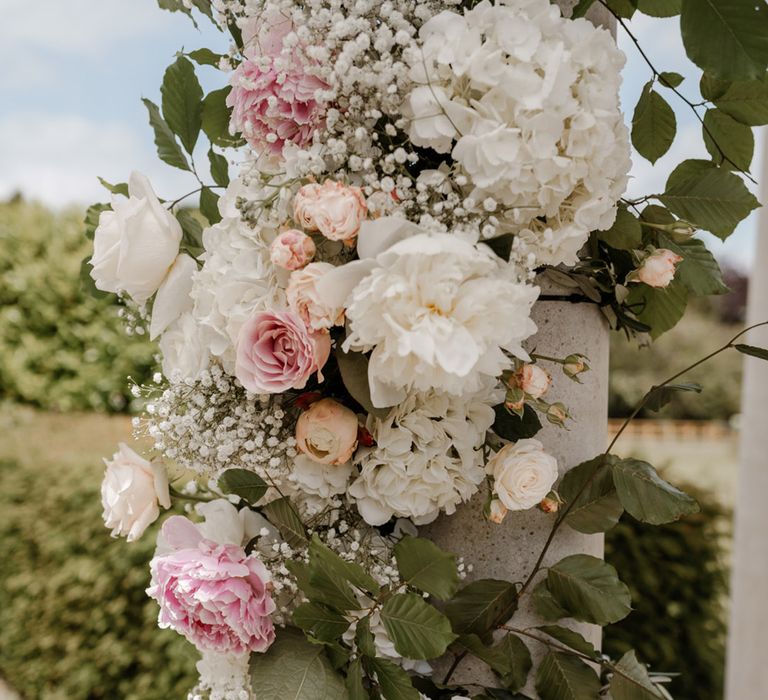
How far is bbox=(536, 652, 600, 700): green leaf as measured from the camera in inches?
42.4

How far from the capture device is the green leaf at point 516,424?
3.43 ft

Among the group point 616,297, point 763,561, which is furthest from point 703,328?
point 616,297

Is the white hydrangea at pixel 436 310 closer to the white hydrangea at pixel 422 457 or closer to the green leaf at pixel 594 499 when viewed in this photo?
the white hydrangea at pixel 422 457

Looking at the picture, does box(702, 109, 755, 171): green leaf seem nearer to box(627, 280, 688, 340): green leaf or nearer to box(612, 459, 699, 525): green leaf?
box(627, 280, 688, 340): green leaf

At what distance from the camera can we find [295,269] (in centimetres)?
93

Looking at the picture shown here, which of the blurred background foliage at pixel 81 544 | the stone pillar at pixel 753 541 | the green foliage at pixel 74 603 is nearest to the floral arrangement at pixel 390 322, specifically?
the blurred background foliage at pixel 81 544

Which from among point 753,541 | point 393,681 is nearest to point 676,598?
point 753,541

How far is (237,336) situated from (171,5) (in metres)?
0.58

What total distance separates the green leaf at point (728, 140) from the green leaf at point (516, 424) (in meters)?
0.51

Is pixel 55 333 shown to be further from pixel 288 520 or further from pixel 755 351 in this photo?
pixel 755 351

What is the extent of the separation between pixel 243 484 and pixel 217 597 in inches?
5.8

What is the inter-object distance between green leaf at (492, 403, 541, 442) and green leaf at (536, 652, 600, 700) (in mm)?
323

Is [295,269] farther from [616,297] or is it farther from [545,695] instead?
[545,695]

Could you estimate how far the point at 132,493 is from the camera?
1146 mm
